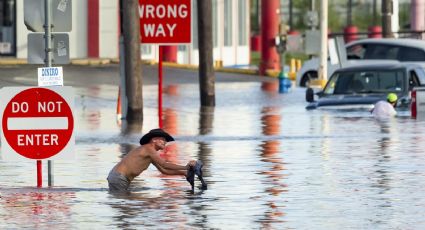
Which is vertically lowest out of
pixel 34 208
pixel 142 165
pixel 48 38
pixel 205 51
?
pixel 34 208

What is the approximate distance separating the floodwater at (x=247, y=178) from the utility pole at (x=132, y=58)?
1.37 feet

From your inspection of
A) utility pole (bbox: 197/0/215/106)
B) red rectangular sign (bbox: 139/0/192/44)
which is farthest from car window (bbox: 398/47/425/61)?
red rectangular sign (bbox: 139/0/192/44)

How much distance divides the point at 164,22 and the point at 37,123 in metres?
11.7

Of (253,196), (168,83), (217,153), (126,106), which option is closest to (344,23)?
(168,83)

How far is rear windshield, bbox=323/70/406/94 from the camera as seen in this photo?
1447 inches

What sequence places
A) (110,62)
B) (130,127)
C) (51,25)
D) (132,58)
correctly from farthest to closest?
(110,62), (132,58), (130,127), (51,25)

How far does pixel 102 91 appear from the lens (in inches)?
1918

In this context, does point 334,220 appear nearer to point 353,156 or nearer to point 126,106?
point 353,156

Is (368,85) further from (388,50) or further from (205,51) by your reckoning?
(388,50)

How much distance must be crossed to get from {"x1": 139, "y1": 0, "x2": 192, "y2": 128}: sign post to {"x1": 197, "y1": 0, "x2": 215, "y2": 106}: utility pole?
963 centimetres

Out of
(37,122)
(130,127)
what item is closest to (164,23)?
(130,127)

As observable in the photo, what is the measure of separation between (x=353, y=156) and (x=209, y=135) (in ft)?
19.5

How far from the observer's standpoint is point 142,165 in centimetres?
1997

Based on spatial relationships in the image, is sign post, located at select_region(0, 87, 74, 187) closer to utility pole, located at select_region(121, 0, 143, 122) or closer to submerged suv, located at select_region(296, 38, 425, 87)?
utility pole, located at select_region(121, 0, 143, 122)
